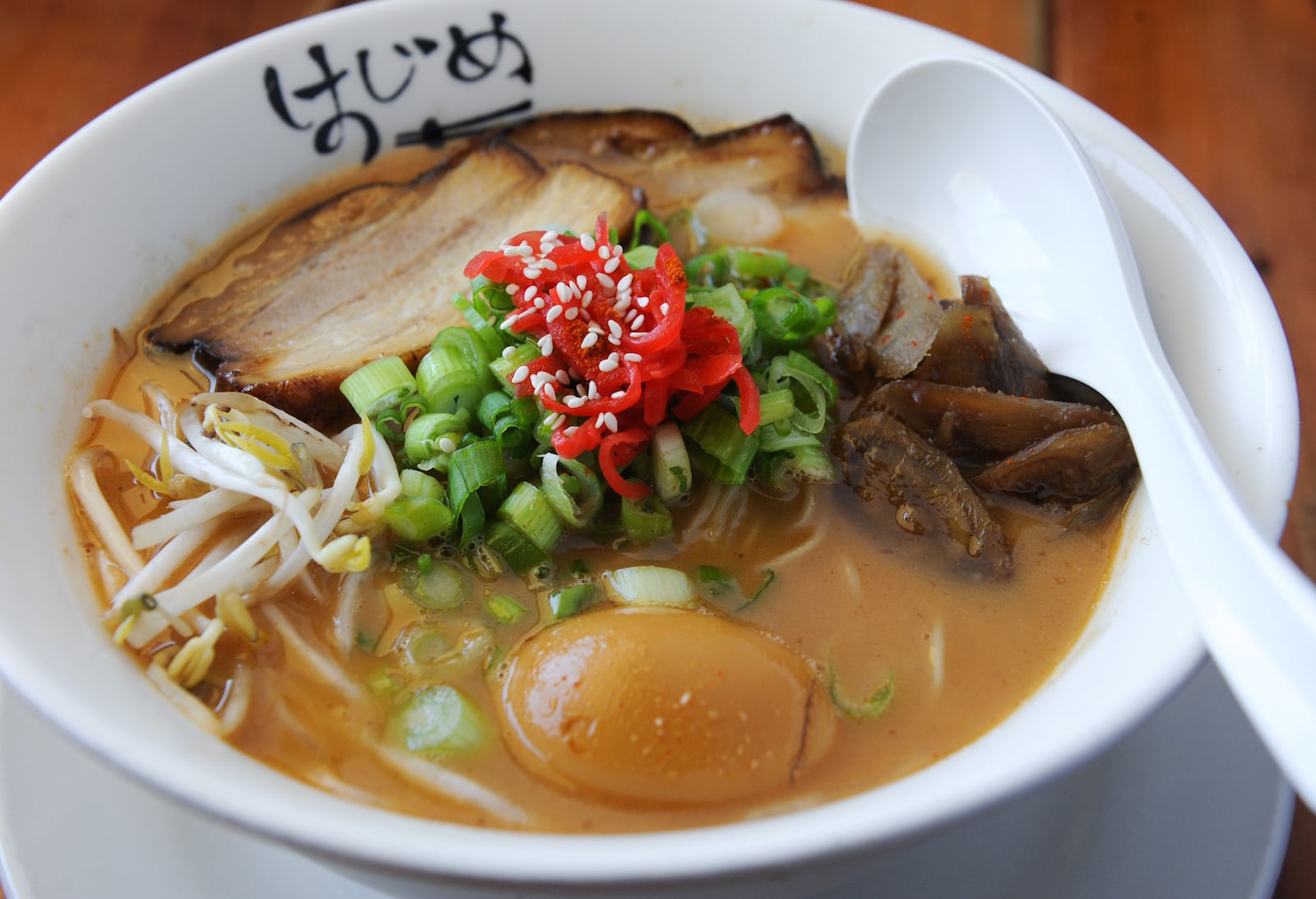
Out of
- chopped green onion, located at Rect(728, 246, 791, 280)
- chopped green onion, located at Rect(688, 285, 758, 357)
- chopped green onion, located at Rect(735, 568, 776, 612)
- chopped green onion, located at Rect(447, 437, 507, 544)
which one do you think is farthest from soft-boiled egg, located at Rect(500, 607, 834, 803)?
chopped green onion, located at Rect(728, 246, 791, 280)

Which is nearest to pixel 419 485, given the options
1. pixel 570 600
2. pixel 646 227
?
pixel 570 600

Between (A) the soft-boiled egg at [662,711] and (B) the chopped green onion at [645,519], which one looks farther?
(B) the chopped green onion at [645,519]

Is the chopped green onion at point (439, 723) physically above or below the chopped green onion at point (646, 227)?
below

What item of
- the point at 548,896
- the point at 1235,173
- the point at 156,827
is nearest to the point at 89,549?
the point at 156,827

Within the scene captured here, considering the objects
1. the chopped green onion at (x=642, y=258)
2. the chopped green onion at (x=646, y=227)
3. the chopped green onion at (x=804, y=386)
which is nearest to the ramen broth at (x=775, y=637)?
the chopped green onion at (x=804, y=386)

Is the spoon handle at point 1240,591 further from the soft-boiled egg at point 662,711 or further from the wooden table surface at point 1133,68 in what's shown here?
the wooden table surface at point 1133,68

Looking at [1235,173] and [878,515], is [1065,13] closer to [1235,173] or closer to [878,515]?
[1235,173]

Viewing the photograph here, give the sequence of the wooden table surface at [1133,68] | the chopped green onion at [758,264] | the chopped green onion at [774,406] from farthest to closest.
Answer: the wooden table surface at [1133,68] < the chopped green onion at [758,264] < the chopped green onion at [774,406]
